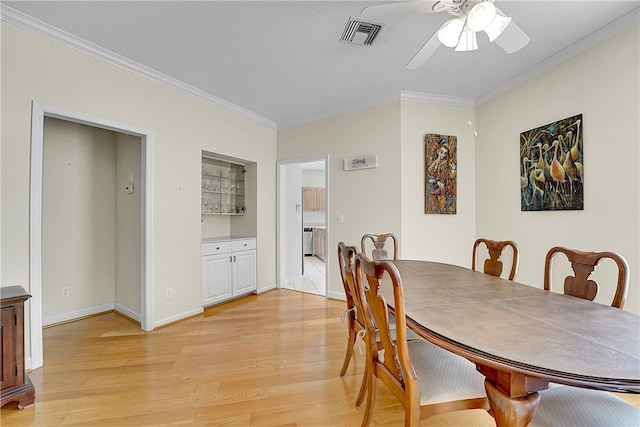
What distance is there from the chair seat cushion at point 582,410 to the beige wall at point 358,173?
8.00ft

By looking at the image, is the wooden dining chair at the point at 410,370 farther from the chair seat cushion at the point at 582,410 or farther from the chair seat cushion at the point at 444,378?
the chair seat cushion at the point at 582,410

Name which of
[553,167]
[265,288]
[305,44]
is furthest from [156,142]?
[553,167]

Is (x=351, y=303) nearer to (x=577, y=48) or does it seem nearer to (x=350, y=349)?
(x=350, y=349)

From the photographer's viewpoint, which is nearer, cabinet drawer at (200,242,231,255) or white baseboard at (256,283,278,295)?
cabinet drawer at (200,242,231,255)

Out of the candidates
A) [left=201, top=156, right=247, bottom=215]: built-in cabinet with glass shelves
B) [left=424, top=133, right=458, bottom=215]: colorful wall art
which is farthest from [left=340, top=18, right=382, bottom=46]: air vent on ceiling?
[left=201, top=156, right=247, bottom=215]: built-in cabinet with glass shelves

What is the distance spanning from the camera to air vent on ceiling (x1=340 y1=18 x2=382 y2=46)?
2.14 m

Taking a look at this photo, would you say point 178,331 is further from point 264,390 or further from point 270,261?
point 270,261

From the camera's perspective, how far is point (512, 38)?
68.2 inches

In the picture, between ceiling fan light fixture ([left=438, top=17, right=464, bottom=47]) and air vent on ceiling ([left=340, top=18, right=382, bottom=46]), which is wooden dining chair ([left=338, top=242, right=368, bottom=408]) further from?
air vent on ceiling ([left=340, top=18, right=382, bottom=46])

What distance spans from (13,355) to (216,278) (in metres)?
1.94

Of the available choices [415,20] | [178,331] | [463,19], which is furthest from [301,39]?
[178,331]

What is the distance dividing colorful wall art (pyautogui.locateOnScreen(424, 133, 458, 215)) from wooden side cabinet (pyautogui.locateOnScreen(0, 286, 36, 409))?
146 inches

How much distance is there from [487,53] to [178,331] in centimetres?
400

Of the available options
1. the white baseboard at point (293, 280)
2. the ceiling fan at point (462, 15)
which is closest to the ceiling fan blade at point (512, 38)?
the ceiling fan at point (462, 15)
